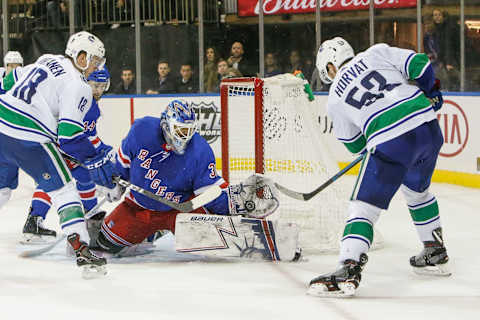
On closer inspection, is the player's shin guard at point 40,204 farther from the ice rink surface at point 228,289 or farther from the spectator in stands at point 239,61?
the spectator in stands at point 239,61

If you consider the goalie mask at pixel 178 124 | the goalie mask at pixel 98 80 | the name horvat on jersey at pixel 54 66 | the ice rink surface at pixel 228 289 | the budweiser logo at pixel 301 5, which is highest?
the budweiser logo at pixel 301 5

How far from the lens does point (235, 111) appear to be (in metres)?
5.61

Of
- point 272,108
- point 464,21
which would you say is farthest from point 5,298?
point 464,21

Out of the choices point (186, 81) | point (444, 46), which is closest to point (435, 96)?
point (444, 46)

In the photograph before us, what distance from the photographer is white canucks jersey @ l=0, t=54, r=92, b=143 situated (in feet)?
11.9

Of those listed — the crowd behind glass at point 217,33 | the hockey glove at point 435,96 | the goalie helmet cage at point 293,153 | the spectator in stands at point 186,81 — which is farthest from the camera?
the spectator in stands at point 186,81

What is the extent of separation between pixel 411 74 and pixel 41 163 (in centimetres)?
147

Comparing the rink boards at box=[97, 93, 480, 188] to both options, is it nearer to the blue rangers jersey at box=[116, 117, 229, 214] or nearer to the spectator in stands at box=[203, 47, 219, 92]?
the spectator in stands at box=[203, 47, 219, 92]

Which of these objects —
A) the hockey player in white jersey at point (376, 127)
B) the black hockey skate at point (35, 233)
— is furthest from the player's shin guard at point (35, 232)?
the hockey player in white jersey at point (376, 127)

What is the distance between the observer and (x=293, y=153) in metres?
4.84

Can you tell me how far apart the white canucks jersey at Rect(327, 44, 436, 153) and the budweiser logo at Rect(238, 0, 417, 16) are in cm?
474

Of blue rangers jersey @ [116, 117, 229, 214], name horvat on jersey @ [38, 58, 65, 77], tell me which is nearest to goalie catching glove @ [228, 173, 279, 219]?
blue rangers jersey @ [116, 117, 229, 214]

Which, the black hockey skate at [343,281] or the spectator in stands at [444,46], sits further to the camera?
the spectator in stands at [444,46]

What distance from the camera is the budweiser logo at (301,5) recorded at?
8.14 m
